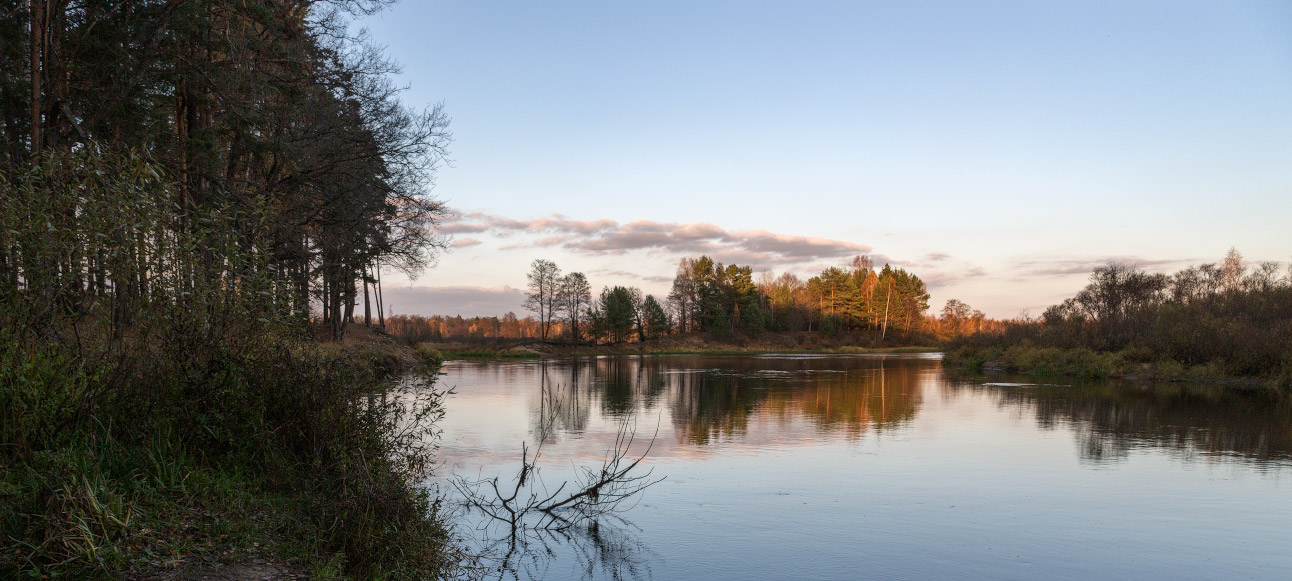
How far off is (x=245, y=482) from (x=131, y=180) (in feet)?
9.41

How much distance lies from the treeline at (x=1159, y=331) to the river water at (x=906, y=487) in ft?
25.7

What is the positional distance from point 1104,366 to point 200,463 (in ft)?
126

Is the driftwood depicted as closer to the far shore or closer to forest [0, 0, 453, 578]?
forest [0, 0, 453, 578]

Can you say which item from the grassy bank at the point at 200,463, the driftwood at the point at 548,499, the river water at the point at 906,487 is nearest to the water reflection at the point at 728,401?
the river water at the point at 906,487

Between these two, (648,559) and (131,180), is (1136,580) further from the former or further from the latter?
(131,180)

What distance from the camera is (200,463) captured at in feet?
22.0

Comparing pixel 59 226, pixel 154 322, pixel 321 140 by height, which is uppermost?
pixel 321 140

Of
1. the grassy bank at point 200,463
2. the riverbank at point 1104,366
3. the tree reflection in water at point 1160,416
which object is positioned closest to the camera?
the grassy bank at point 200,463

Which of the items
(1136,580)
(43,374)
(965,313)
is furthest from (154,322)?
(965,313)

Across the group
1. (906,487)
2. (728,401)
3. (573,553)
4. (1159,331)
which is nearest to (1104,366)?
(1159,331)

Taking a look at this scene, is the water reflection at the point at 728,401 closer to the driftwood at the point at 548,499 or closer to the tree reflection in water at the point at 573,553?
the driftwood at the point at 548,499

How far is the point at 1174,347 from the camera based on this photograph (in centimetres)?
3262

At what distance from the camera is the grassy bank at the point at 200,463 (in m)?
4.91

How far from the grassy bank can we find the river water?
5.36ft
